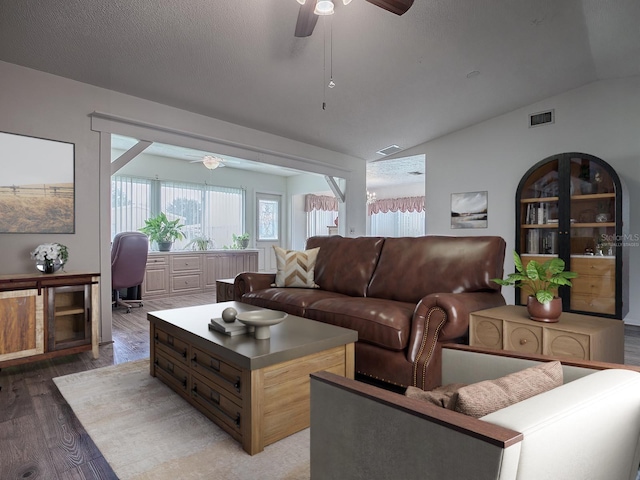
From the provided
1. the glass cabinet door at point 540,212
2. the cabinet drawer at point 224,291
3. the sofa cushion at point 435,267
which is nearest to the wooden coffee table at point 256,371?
the sofa cushion at point 435,267

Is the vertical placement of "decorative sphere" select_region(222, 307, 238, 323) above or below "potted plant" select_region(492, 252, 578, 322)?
below

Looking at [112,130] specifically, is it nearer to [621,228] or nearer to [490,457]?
[490,457]

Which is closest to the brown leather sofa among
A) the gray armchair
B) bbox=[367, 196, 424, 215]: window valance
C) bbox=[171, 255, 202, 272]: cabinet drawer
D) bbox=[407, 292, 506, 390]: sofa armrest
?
bbox=[407, 292, 506, 390]: sofa armrest

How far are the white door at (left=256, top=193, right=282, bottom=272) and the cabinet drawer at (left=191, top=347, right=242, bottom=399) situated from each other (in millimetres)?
6492

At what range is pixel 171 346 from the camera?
236 cm

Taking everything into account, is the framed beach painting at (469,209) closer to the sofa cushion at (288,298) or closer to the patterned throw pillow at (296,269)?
the patterned throw pillow at (296,269)

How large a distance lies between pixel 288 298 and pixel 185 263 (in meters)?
4.06

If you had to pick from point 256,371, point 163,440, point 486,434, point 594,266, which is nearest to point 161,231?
point 163,440

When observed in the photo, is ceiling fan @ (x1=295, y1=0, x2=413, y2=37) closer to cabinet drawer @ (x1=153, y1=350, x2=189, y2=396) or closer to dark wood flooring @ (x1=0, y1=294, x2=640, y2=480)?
cabinet drawer @ (x1=153, y1=350, x2=189, y2=396)

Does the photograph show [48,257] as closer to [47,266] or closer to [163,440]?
[47,266]

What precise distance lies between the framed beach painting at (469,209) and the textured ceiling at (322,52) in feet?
4.40

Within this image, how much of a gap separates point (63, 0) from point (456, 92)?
382cm

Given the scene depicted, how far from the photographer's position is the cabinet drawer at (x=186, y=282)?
20.9 ft

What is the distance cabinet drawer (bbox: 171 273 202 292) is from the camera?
20.9 feet
